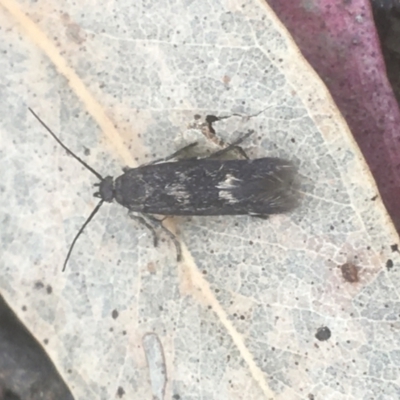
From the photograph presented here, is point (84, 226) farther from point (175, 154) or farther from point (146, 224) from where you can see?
point (175, 154)

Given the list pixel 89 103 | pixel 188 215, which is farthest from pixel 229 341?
pixel 89 103

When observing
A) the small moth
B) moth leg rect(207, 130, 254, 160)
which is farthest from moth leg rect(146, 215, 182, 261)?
moth leg rect(207, 130, 254, 160)

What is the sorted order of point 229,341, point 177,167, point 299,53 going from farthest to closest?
1. point 177,167
2. point 229,341
3. point 299,53

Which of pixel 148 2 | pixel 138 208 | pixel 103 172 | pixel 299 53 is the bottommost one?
pixel 138 208

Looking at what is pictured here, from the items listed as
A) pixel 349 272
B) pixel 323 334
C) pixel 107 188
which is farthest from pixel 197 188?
pixel 323 334

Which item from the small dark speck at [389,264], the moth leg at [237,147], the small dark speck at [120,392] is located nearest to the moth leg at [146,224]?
the moth leg at [237,147]

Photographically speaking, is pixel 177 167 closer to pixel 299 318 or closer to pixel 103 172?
pixel 103 172

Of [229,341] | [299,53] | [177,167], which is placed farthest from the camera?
[177,167]
